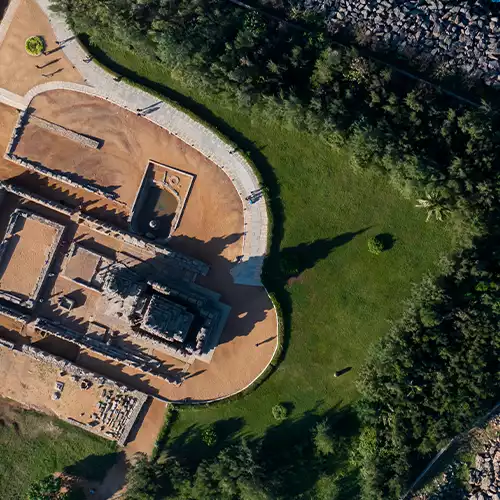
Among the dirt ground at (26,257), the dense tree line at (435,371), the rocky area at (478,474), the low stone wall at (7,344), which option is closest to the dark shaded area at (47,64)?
the dirt ground at (26,257)

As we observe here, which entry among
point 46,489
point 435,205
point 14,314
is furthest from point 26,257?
point 435,205

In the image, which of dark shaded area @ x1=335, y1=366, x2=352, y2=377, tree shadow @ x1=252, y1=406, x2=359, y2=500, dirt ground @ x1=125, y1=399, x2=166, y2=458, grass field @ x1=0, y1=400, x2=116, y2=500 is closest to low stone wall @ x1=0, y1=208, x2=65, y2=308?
grass field @ x1=0, y1=400, x2=116, y2=500

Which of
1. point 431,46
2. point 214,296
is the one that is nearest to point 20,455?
point 214,296

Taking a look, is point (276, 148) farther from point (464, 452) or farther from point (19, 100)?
point (464, 452)

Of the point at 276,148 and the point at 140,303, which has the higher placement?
the point at 276,148

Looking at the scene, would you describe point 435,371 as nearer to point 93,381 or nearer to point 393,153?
point 393,153

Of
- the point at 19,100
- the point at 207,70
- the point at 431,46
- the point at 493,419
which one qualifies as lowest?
the point at 493,419

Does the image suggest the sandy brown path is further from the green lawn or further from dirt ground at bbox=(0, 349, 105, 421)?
dirt ground at bbox=(0, 349, 105, 421)
